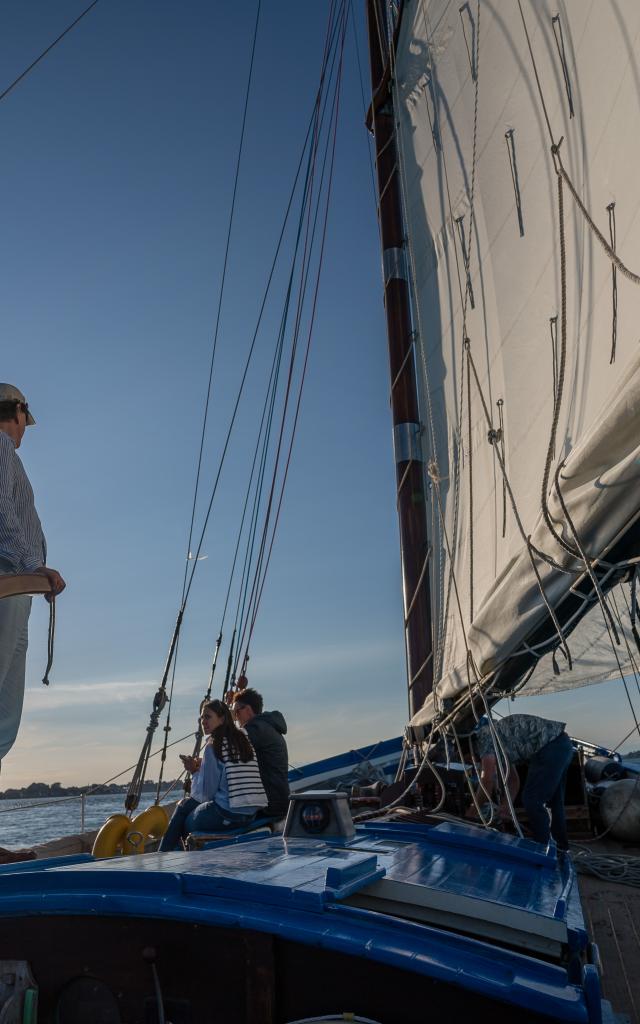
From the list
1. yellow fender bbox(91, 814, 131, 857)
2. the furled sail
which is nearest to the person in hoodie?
yellow fender bbox(91, 814, 131, 857)

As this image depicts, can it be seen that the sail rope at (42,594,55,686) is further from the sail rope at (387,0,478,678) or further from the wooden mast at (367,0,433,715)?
the wooden mast at (367,0,433,715)

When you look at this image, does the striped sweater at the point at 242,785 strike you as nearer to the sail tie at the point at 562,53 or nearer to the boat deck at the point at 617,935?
the boat deck at the point at 617,935

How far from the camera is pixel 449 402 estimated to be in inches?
264

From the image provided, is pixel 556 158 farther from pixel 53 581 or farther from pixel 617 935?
pixel 617 935

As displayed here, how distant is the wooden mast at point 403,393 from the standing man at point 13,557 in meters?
5.13

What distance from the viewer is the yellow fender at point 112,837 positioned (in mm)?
4520

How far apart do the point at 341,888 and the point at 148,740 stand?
19.4ft

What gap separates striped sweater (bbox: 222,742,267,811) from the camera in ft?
15.9

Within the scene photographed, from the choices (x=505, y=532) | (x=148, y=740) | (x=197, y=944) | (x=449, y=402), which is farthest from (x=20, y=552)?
(x=148, y=740)

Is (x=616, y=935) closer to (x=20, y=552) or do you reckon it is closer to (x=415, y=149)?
(x=20, y=552)

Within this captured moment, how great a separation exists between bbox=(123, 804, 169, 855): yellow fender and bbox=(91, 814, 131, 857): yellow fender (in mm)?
35

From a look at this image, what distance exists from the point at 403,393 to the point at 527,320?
3.95 metres

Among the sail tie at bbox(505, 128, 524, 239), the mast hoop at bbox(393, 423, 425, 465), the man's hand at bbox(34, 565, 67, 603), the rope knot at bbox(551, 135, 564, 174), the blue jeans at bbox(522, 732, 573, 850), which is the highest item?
the sail tie at bbox(505, 128, 524, 239)

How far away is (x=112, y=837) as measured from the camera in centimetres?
457
